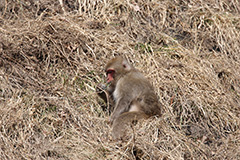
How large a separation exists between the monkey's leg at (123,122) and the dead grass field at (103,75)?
0.10 meters

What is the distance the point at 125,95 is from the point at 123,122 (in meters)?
0.48

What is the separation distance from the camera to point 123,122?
14.6 feet

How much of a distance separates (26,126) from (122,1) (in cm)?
275

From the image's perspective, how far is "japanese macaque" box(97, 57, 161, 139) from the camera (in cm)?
454

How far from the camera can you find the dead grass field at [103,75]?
4.38 m

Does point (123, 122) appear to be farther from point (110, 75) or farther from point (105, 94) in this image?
point (110, 75)

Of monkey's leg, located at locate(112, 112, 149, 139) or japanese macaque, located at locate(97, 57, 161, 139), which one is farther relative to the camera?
japanese macaque, located at locate(97, 57, 161, 139)

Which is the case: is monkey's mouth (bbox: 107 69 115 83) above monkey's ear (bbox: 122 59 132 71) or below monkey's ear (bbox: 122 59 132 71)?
below

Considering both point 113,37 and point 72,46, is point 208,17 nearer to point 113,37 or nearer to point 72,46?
point 113,37

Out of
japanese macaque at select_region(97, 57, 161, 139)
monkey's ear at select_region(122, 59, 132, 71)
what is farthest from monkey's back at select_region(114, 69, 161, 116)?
monkey's ear at select_region(122, 59, 132, 71)

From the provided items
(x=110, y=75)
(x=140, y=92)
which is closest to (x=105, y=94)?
(x=110, y=75)

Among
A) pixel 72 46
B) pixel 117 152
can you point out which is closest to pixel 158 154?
pixel 117 152

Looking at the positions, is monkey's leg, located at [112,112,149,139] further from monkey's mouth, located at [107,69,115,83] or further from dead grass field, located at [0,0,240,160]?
monkey's mouth, located at [107,69,115,83]

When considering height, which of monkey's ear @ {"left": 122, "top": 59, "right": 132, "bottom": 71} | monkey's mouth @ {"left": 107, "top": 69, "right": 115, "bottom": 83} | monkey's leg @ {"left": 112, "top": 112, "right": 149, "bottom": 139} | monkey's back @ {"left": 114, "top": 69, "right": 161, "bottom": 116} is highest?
monkey's ear @ {"left": 122, "top": 59, "right": 132, "bottom": 71}
